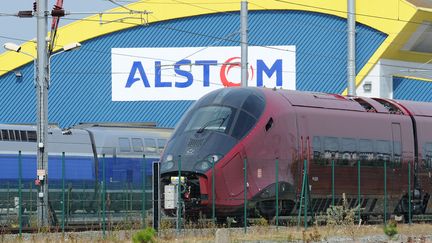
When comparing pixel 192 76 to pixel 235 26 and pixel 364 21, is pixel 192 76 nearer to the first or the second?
pixel 235 26

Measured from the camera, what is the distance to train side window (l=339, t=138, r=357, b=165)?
2798 centimetres

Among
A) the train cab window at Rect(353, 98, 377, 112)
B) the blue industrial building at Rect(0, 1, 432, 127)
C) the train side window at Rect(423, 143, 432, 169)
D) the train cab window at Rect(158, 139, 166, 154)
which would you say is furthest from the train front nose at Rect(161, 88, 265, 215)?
the blue industrial building at Rect(0, 1, 432, 127)

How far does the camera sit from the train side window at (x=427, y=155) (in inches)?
1204

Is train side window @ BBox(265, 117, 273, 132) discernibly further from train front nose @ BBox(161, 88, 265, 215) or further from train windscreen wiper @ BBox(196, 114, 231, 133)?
train windscreen wiper @ BBox(196, 114, 231, 133)

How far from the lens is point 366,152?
28750 millimetres

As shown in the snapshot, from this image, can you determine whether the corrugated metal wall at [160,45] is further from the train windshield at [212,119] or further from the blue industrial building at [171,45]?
the train windshield at [212,119]

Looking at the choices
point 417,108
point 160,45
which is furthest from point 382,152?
point 160,45

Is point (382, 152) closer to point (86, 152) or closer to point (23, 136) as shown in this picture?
point (86, 152)

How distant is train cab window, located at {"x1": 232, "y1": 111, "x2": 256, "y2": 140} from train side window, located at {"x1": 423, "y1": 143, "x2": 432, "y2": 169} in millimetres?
7460

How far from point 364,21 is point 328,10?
89.7 inches

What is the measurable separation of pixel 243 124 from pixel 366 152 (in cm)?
496

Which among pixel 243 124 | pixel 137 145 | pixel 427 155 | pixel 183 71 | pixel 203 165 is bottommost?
pixel 203 165

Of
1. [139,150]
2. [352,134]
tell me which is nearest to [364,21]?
[139,150]

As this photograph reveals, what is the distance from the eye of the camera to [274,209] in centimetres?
2627
